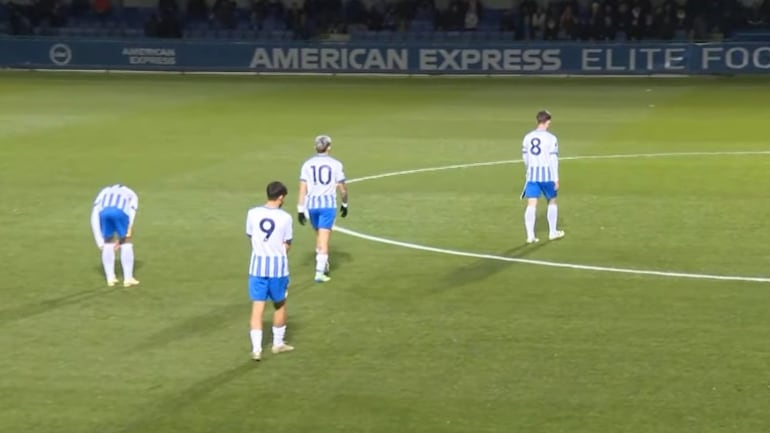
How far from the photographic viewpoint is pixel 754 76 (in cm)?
4575

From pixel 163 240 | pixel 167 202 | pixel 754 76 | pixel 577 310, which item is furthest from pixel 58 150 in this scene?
pixel 754 76

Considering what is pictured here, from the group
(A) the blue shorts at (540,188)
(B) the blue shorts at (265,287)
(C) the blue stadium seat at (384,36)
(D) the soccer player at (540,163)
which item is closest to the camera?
(B) the blue shorts at (265,287)

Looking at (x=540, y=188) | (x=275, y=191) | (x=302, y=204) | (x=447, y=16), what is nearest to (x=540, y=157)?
(x=540, y=188)

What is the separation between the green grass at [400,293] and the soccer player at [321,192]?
58 cm

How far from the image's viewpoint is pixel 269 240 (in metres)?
14.0

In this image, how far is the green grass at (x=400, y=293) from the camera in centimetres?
1279

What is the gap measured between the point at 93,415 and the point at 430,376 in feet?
11.0

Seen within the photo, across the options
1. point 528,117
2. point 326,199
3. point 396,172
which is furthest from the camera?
point 528,117

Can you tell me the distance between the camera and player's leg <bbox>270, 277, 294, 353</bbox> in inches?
557

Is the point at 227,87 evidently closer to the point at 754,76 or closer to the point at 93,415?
the point at 754,76

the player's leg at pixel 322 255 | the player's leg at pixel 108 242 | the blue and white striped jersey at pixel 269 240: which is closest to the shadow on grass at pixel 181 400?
the blue and white striped jersey at pixel 269 240

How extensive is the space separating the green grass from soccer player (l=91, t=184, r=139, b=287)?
532 mm

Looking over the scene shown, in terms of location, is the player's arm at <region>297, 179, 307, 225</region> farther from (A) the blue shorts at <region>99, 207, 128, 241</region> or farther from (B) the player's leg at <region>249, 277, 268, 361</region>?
(B) the player's leg at <region>249, 277, 268, 361</region>

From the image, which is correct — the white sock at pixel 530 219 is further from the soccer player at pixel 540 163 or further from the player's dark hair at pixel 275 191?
the player's dark hair at pixel 275 191
